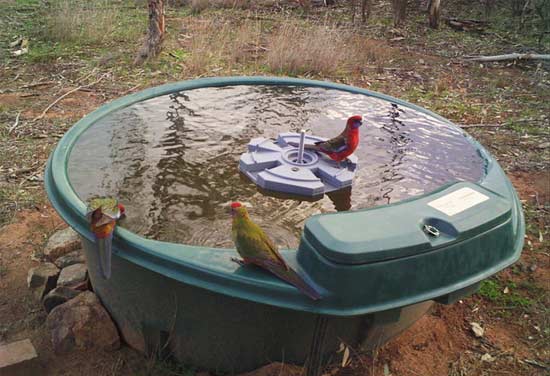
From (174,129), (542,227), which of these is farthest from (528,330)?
(174,129)

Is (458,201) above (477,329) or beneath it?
above

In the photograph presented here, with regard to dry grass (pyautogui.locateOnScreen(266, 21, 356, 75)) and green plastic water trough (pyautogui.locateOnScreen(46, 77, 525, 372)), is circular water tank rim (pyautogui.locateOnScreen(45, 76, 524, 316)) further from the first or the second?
dry grass (pyautogui.locateOnScreen(266, 21, 356, 75))

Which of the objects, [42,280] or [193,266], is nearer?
[193,266]

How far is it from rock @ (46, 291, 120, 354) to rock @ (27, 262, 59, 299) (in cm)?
41

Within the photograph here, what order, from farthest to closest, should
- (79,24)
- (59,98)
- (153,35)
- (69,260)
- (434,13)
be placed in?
(434,13) < (79,24) < (153,35) < (59,98) < (69,260)

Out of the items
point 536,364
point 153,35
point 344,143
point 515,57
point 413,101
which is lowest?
point 536,364

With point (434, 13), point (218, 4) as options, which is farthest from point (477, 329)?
point (218, 4)

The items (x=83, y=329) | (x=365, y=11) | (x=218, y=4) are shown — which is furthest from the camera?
(x=218, y=4)

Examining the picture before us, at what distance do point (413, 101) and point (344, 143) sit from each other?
12.4ft

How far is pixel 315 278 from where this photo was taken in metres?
1.65

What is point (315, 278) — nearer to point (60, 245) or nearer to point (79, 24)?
point (60, 245)

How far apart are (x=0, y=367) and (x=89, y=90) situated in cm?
422

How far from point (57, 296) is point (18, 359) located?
416 millimetres

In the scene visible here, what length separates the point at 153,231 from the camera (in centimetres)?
199
